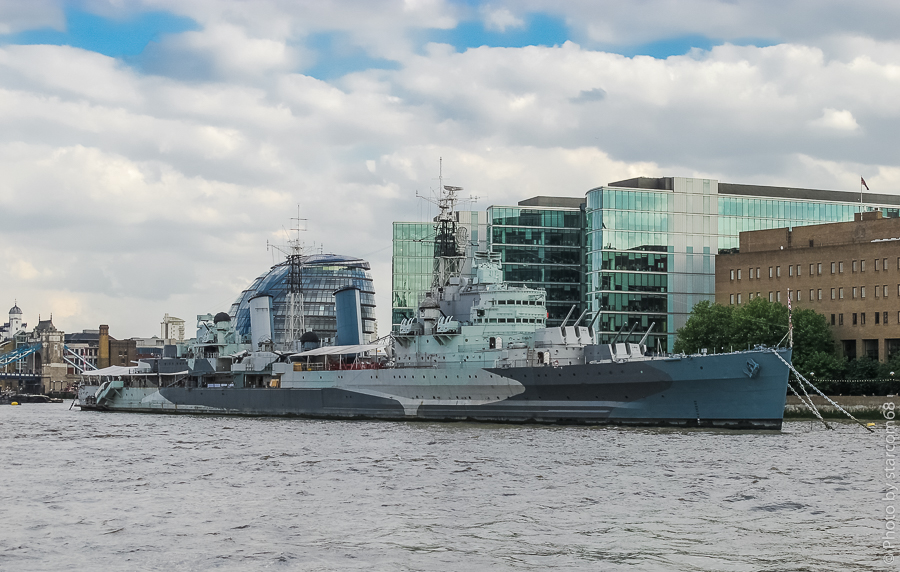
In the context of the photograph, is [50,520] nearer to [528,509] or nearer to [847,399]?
[528,509]

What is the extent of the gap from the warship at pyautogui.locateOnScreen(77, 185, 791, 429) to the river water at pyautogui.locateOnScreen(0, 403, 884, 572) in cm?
402

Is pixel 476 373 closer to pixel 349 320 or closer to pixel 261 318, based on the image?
pixel 349 320

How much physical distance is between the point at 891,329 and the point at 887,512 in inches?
2335

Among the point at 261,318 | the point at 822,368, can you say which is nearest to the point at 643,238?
the point at 822,368

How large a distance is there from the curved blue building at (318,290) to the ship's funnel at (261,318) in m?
63.8

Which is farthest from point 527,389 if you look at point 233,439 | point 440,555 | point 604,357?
point 440,555

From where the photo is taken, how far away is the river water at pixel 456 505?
1856 cm

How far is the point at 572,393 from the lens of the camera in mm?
49844

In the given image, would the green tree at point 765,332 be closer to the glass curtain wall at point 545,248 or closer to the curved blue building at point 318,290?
the glass curtain wall at point 545,248

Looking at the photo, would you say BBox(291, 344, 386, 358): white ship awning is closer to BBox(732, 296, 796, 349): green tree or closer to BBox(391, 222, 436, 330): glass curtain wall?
BBox(732, 296, 796, 349): green tree

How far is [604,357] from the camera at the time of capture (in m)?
50.7

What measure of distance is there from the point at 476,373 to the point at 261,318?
33.3m

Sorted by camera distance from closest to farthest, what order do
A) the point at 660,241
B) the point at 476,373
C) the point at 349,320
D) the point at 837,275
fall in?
1. the point at 476,373
2. the point at 349,320
3. the point at 837,275
4. the point at 660,241

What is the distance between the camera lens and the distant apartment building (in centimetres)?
7762
